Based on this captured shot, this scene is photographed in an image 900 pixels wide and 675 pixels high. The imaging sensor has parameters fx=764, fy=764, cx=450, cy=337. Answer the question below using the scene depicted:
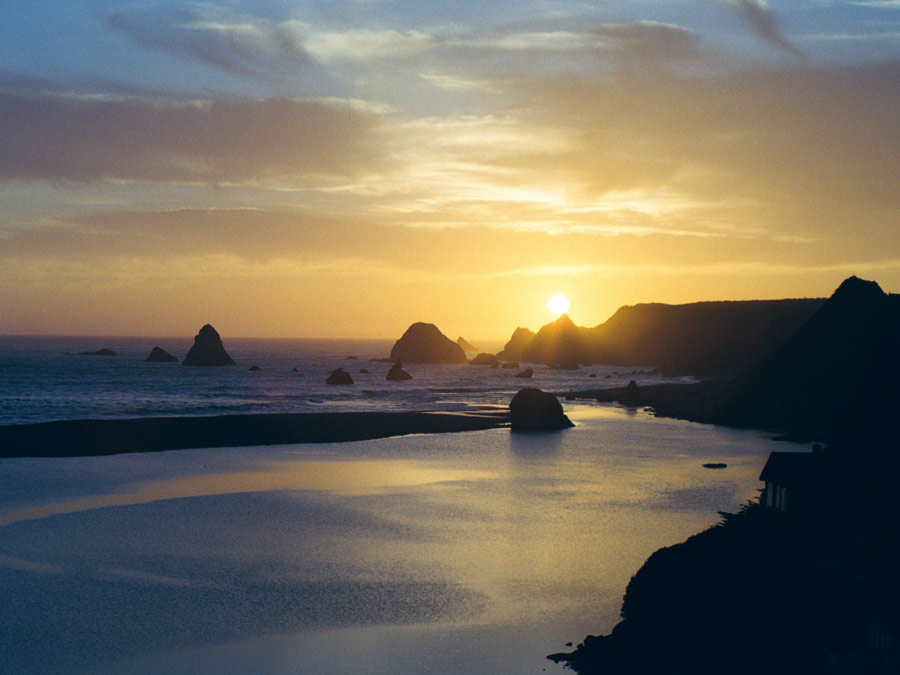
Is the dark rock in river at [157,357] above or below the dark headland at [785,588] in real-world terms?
above

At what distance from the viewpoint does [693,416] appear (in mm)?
81938

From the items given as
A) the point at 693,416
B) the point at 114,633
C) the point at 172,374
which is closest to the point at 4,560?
the point at 114,633

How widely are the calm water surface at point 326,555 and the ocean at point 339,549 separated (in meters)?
0.09

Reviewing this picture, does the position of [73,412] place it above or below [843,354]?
below

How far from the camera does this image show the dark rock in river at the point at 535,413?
69875 millimetres

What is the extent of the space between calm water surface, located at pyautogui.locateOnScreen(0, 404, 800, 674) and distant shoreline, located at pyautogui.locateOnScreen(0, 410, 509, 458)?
5075mm

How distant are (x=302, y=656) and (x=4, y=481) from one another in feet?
97.7

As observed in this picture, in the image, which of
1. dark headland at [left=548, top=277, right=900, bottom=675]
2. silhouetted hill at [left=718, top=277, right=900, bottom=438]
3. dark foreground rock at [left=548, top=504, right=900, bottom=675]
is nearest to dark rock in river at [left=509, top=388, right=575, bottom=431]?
silhouetted hill at [left=718, top=277, right=900, bottom=438]

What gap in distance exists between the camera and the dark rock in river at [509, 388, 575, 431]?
229 feet

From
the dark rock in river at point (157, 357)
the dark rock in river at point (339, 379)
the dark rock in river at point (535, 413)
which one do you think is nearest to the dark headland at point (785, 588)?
the dark rock in river at point (535, 413)

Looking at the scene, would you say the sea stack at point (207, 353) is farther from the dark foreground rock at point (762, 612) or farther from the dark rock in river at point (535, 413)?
the dark foreground rock at point (762, 612)

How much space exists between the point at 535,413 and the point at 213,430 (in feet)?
92.7

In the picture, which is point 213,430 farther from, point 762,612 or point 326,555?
point 762,612

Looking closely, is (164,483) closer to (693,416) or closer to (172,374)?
(693,416)
